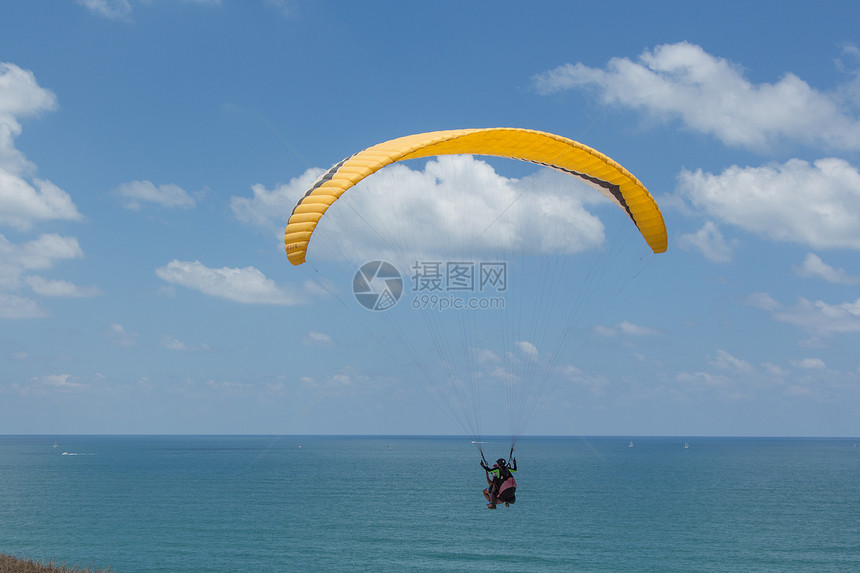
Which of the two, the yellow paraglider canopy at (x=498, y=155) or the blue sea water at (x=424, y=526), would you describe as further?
the blue sea water at (x=424, y=526)

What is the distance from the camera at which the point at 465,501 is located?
58.0 meters

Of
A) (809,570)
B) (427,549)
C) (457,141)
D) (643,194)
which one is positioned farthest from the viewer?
(427,549)

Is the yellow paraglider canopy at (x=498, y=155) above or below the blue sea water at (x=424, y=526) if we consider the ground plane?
above

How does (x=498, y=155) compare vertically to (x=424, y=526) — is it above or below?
above

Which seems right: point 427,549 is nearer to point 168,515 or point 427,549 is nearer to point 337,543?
point 337,543

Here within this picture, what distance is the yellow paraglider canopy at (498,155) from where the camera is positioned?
12.7 metres

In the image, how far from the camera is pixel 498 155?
49.8 feet

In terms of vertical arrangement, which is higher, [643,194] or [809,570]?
[643,194]

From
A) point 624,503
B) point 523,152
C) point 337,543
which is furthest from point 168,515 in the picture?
point 523,152

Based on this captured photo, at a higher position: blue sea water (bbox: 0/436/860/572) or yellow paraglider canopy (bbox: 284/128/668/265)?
yellow paraglider canopy (bbox: 284/128/668/265)

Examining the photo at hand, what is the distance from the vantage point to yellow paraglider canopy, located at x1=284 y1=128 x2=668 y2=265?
12.7m

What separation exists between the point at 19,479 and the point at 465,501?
5564 cm

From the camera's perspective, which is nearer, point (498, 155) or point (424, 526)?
point (498, 155)

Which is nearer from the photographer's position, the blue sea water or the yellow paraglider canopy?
the yellow paraglider canopy
